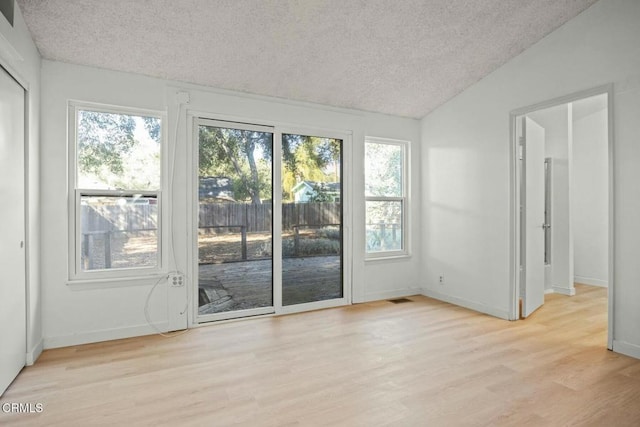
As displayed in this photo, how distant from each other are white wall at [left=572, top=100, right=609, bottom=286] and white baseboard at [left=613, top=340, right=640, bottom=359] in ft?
10.0

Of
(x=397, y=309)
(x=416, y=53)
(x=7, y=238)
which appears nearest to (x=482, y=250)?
(x=397, y=309)

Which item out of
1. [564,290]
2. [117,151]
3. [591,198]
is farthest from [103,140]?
[591,198]

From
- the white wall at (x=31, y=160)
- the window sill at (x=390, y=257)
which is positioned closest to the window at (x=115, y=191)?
the white wall at (x=31, y=160)

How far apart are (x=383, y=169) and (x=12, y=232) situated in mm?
3951

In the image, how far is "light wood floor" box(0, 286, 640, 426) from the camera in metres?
2.09

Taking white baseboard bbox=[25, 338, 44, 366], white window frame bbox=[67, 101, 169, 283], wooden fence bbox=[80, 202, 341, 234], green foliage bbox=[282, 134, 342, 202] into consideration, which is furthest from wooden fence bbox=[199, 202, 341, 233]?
white baseboard bbox=[25, 338, 44, 366]

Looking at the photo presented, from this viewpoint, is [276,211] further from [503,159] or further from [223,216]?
[503,159]

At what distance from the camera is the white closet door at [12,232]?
2.35 metres

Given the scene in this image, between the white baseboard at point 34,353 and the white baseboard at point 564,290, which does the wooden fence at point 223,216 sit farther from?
the white baseboard at point 564,290

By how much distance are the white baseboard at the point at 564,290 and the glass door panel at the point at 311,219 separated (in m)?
3.23

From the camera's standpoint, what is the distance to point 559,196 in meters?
5.20

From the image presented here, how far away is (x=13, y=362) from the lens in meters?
2.51

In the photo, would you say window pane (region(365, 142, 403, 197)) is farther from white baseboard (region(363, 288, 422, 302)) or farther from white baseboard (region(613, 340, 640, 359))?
white baseboard (region(613, 340, 640, 359))

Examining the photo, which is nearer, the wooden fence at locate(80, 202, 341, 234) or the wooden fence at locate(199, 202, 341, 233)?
the wooden fence at locate(80, 202, 341, 234)
